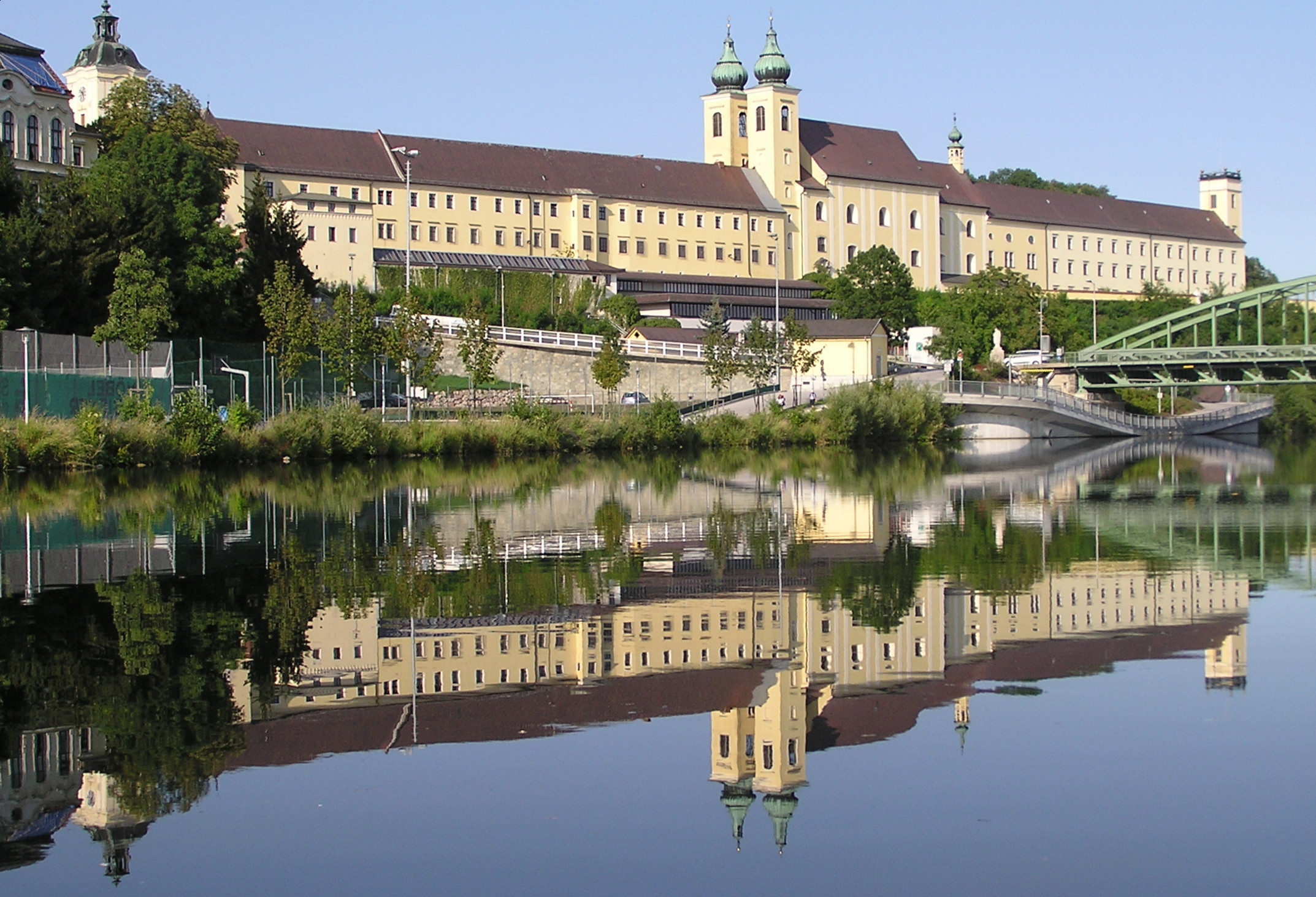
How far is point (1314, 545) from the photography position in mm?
19953

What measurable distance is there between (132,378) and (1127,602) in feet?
102

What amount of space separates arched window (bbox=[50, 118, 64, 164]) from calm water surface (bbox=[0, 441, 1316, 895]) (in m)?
51.3

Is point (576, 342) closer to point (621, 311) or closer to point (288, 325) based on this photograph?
point (621, 311)

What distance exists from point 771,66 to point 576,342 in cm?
4749

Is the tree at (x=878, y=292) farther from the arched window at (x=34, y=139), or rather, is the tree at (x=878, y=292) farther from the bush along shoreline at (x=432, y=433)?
the arched window at (x=34, y=139)

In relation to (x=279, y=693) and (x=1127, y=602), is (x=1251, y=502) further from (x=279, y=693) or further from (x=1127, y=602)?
(x=279, y=693)

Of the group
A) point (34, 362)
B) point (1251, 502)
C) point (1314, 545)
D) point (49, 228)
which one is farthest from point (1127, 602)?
point (49, 228)

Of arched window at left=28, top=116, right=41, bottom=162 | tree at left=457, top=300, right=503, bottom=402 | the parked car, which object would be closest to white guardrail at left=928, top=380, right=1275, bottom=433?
the parked car

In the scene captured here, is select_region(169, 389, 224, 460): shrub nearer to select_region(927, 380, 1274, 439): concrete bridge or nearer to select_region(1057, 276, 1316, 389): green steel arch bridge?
select_region(927, 380, 1274, 439): concrete bridge

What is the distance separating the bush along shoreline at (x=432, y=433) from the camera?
3653cm

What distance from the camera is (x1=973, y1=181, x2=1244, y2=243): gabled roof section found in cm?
12719

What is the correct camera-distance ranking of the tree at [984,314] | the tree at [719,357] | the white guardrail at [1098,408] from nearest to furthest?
the tree at [719,357]
the white guardrail at [1098,408]
the tree at [984,314]

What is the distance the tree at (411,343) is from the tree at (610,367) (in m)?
10.5

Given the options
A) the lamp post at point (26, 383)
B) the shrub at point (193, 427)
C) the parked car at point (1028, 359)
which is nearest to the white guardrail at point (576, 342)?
the parked car at point (1028, 359)
